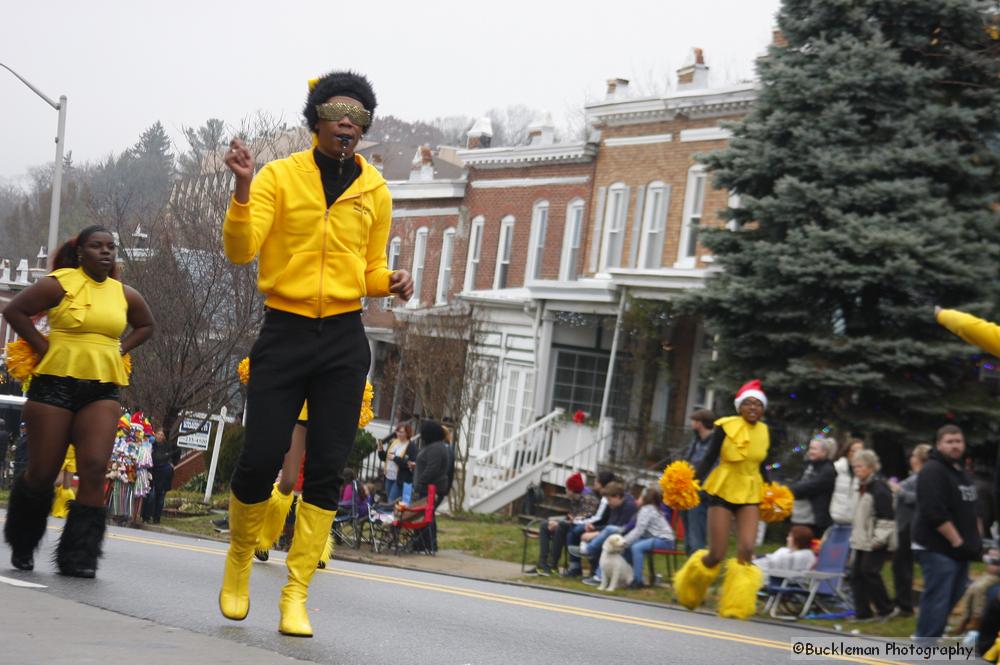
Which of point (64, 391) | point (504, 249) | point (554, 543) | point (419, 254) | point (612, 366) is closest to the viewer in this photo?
point (64, 391)

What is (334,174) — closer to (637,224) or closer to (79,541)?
(79,541)

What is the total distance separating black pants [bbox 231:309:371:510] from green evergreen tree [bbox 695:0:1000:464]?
581 inches

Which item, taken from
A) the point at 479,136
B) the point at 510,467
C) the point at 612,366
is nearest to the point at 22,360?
the point at 612,366

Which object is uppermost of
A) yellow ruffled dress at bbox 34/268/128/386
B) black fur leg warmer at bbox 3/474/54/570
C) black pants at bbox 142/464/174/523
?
yellow ruffled dress at bbox 34/268/128/386

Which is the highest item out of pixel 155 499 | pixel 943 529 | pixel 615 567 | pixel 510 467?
pixel 943 529

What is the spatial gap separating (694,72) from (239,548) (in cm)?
2680

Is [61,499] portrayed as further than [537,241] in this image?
No

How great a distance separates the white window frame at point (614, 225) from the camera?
110 feet

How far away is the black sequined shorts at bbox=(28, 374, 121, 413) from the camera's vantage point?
8.27m

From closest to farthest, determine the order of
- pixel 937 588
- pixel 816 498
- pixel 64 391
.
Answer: pixel 64 391 → pixel 937 588 → pixel 816 498

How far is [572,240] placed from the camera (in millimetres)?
35594

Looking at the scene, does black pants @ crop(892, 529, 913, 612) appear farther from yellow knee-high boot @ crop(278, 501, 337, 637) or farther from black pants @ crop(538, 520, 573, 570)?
yellow knee-high boot @ crop(278, 501, 337, 637)

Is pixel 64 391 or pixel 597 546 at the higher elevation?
pixel 64 391

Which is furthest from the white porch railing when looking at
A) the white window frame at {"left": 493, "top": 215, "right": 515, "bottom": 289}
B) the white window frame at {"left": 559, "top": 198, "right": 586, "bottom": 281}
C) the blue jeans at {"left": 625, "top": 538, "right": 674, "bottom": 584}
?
the blue jeans at {"left": 625, "top": 538, "right": 674, "bottom": 584}
